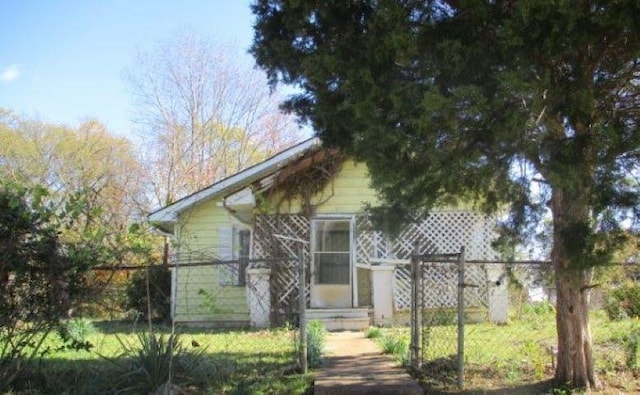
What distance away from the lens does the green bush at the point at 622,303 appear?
12227 millimetres

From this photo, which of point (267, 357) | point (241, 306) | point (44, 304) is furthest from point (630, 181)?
point (241, 306)

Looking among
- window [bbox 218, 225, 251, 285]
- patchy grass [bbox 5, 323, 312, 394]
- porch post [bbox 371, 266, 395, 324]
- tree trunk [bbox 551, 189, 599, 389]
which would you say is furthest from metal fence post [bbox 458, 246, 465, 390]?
window [bbox 218, 225, 251, 285]

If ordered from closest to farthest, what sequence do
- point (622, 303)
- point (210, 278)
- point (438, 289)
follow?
point (622, 303)
point (438, 289)
point (210, 278)

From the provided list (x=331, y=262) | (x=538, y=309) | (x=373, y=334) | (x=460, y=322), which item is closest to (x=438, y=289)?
(x=331, y=262)

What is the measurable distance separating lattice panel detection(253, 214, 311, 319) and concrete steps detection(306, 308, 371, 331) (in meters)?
0.71

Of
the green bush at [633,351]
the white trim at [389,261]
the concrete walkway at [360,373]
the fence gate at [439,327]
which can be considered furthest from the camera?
the white trim at [389,261]

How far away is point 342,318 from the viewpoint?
42.7 ft

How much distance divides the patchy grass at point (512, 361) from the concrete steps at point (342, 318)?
145cm

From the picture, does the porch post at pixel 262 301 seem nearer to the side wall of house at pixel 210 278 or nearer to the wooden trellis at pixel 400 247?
the wooden trellis at pixel 400 247

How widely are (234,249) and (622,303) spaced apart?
8827mm

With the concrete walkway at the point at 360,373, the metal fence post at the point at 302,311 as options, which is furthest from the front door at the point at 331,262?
the metal fence post at the point at 302,311

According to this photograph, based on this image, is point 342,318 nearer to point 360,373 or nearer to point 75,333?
point 360,373

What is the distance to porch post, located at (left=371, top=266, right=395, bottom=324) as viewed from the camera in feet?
44.1

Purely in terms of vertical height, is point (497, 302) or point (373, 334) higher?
point (497, 302)
